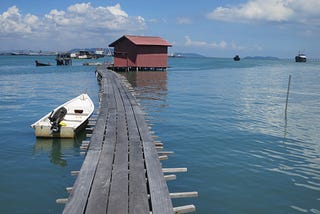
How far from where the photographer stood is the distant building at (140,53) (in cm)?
5338

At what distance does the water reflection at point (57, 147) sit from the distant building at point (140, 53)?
40.5m

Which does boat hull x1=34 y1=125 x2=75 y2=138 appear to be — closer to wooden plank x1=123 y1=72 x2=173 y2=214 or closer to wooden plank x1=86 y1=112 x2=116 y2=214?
wooden plank x1=86 y1=112 x2=116 y2=214

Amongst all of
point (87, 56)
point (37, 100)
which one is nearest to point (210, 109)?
point (37, 100)

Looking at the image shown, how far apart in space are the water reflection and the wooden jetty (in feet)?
5.79

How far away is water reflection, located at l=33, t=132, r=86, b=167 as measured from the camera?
11.4 metres

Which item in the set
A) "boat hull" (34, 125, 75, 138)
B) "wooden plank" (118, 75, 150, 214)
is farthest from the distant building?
"wooden plank" (118, 75, 150, 214)

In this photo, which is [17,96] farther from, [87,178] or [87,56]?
[87,56]

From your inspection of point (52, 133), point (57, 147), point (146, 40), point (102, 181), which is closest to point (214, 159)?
point (102, 181)

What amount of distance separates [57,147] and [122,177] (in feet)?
21.7

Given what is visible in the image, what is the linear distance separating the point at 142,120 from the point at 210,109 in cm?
966

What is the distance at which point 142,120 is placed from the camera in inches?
501

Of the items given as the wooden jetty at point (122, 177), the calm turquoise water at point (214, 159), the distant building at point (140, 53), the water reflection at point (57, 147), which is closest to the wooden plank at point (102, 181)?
the wooden jetty at point (122, 177)

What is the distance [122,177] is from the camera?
6.72 metres

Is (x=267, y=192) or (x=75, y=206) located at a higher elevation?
(x=75, y=206)
